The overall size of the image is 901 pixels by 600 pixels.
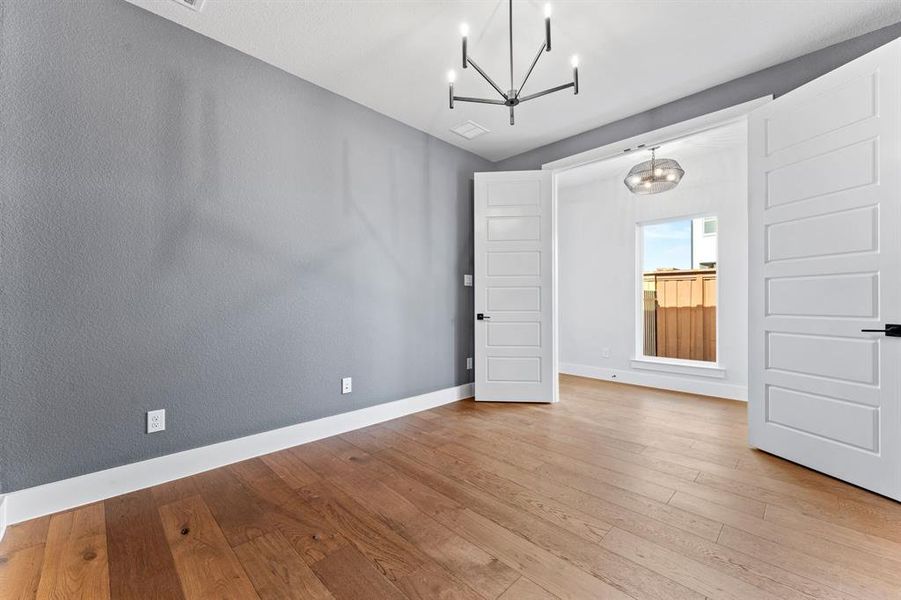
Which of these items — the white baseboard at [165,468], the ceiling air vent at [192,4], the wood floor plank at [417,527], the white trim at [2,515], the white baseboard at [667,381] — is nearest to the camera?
the wood floor plank at [417,527]

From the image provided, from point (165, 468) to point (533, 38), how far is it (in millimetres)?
3514

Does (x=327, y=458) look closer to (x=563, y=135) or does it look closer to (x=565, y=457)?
(x=565, y=457)

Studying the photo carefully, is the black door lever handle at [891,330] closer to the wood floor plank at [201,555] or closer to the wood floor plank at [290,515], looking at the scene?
the wood floor plank at [290,515]

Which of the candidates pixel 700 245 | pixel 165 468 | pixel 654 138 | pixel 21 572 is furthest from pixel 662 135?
pixel 21 572

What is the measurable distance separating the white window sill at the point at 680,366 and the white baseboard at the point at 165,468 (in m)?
3.39

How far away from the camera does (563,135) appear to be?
3867mm

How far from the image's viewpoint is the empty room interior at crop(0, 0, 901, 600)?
1.58 m

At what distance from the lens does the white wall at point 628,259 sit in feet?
13.5

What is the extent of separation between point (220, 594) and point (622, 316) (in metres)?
4.93

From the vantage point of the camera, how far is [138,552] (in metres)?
1.57

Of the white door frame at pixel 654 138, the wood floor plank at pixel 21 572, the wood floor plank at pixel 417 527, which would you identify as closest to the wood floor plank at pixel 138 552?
the wood floor plank at pixel 21 572

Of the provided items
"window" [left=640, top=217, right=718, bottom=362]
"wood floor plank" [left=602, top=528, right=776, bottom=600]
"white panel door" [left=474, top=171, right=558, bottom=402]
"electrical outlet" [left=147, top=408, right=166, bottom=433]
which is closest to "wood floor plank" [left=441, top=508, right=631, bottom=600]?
"wood floor plank" [left=602, top=528, right=776, bottom=600]

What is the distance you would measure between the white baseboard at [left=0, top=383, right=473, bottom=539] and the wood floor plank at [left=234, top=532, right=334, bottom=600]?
0.95m

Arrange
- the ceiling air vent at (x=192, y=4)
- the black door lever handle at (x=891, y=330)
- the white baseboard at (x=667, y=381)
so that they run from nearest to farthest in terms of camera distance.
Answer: the black door lever handle at (x=891, y=330)
the ceiling air vent at (x=192, y=4)
the white baseboard at (x=667, y=381)
